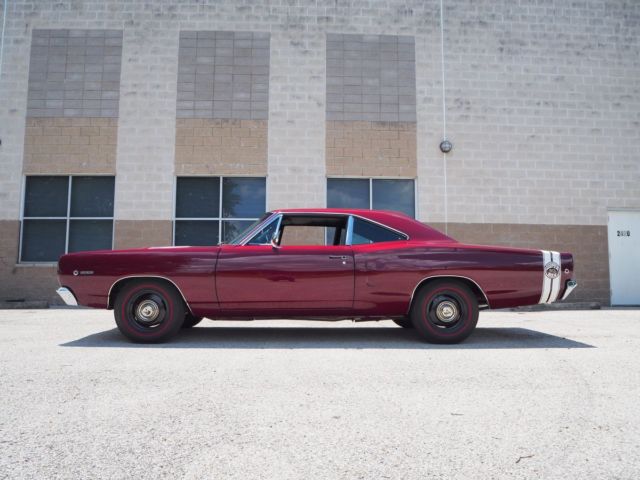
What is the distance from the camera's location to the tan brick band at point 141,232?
10672 mm

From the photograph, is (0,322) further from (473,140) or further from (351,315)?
(473,140)

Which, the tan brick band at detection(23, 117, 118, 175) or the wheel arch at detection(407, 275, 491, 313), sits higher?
the tan brick band at detection(23, 117, 118, 175)

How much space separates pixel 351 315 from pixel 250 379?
72.6 inches

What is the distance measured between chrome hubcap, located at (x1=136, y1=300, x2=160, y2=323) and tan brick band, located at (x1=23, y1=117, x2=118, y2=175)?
22.3ft

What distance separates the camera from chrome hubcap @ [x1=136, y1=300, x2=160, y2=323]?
5.09m

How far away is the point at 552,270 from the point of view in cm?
512

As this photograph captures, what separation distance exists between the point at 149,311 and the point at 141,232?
6.10m

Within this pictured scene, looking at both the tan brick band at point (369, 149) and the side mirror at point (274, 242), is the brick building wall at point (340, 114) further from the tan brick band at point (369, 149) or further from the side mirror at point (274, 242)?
the side mirror at point (274, 242)

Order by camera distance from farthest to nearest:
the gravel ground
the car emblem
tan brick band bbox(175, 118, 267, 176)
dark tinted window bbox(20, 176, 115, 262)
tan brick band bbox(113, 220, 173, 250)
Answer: tan brick band bbox(175, 118, 267, 176) → dark tinted window bbox(20, 176, 115, 262) → tan brick band bbox(113, 220, 173, 250) → the car emblem → the gravel ground

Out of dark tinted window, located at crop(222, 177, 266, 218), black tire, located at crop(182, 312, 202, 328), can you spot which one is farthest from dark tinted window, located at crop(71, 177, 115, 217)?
black tire, located at crop(182, 312, 202, 328)

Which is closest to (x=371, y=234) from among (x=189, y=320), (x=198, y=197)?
A: (x=189, y=320)

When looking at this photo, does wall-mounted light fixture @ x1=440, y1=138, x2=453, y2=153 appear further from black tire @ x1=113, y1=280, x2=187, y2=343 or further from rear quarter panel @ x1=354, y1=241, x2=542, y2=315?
black tire @ x1=113, y1=280, x2=187, y2=343

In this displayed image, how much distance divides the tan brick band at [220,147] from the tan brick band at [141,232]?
4.22ft

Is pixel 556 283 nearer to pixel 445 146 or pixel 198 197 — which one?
pixel 445 146
